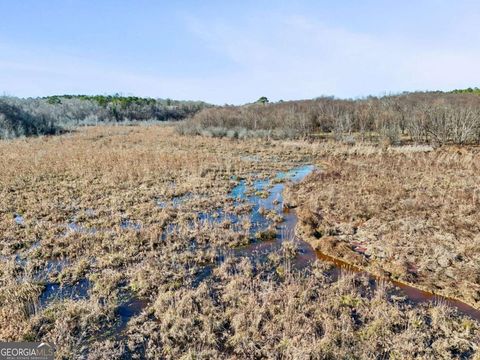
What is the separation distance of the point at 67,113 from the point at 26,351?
59.9 m

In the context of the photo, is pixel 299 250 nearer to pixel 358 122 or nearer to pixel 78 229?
pixel 78 229

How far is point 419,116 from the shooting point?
24891 millimetres

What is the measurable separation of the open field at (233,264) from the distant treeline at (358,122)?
31.0 ft

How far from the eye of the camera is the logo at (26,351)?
4.55 meters

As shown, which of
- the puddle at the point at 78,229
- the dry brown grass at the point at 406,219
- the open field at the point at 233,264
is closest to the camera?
the open field at the point at 233,264

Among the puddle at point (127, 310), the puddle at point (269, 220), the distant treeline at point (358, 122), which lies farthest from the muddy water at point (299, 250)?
the distant treeline at point (358, 122)

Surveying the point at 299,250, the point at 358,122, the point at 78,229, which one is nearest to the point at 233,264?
the point at 299,250

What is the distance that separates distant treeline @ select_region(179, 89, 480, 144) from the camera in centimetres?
2300

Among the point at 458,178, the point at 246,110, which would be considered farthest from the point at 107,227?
the point at 246,110

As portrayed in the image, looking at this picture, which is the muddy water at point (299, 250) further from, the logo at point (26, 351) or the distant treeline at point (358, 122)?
the distant treeline at point (358, 122)

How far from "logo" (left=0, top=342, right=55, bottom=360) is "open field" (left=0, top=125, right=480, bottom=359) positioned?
0.19m

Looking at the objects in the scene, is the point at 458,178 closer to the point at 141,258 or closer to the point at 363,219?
the point at 363,219

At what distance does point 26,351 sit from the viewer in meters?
4.64

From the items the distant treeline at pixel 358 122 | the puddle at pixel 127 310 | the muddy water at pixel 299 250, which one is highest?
the distant treeline at pixel 358 122
